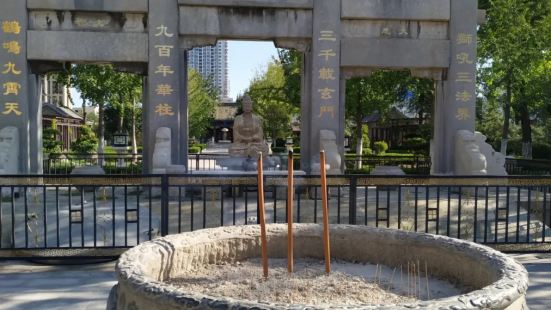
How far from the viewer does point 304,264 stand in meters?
4.09

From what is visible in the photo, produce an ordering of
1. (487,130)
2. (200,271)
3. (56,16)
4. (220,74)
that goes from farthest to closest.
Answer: (220,74)
(487,130)
(56,16)
(200,271)

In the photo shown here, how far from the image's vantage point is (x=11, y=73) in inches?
496

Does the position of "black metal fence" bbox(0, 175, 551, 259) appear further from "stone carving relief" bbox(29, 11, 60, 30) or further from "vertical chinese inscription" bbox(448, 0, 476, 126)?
"stone carving relief" bbox(29, 11, 60, 30)

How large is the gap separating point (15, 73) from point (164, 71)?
3603mm

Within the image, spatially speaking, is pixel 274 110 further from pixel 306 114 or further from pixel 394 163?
pixel 306 114

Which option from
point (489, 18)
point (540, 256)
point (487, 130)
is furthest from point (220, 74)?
point (540, 256)

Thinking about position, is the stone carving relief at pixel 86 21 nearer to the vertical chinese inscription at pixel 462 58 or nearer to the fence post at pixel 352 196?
the vertical chinese inscription at pixel 462 58

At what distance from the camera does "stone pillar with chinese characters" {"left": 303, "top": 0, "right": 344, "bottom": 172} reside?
13344mm

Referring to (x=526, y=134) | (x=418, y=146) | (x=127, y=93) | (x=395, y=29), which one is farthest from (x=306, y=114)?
(x=418, y=146)

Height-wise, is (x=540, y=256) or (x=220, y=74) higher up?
(x=220, y=74)

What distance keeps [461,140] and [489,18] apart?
297 inches

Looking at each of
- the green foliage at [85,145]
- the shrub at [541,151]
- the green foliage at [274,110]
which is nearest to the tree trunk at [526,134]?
the shrub at [541,151]

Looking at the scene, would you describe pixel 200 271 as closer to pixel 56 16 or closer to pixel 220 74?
pixel 56 16

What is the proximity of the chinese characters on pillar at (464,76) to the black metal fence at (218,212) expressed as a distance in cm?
248
